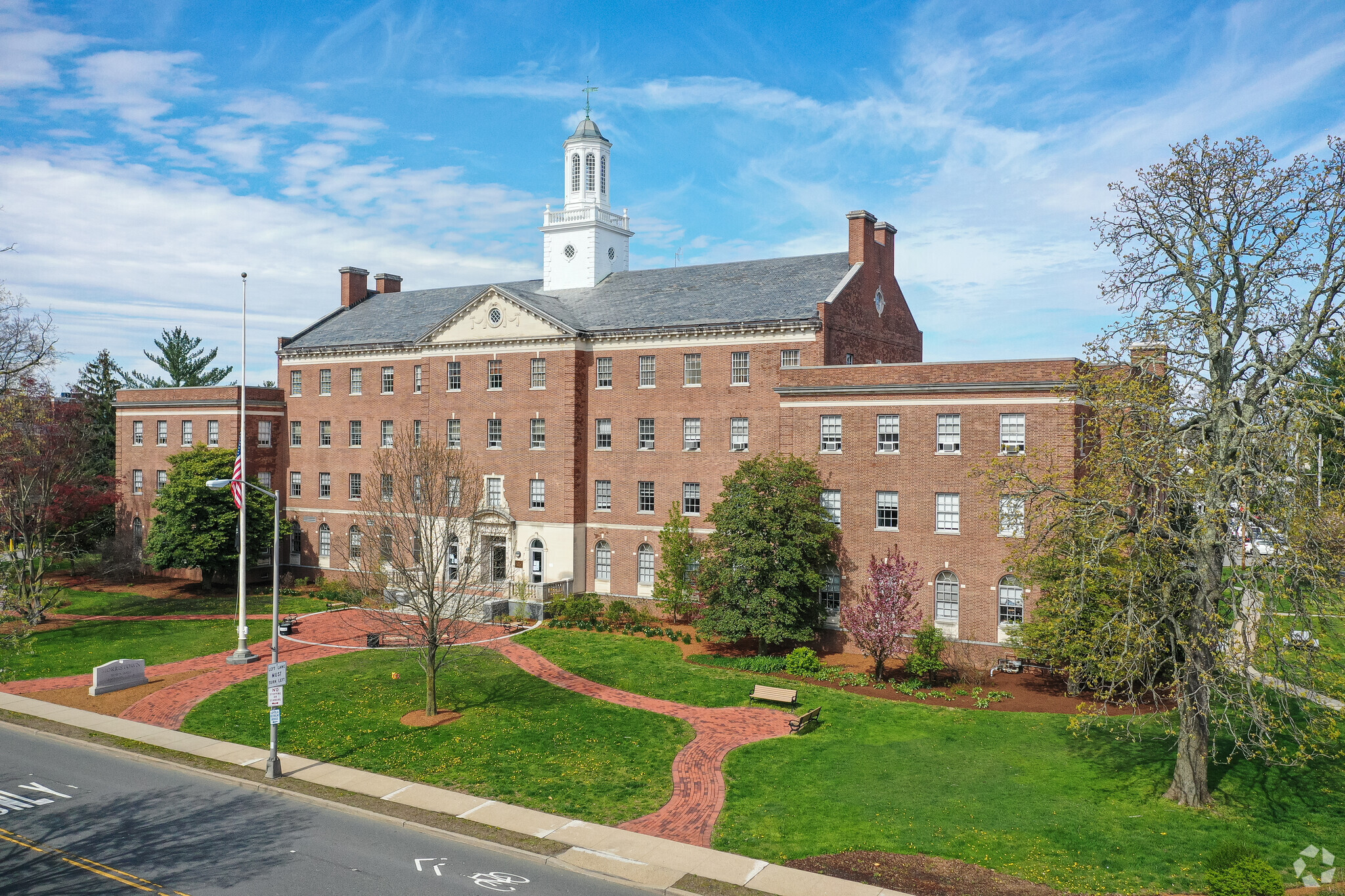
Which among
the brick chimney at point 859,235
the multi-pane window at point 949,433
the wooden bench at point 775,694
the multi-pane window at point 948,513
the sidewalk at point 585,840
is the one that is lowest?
the sidewalk at point 585,840

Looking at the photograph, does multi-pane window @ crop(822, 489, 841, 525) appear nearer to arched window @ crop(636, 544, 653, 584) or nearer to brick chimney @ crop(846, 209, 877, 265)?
arched window @ crop(636, 544, 653, 584)

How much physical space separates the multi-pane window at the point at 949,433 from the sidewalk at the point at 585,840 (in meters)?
20.7

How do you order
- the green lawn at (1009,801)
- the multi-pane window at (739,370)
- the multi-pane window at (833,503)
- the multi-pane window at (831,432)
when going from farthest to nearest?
the multi-pane window at (739,370)
the multi-pane window at (831,432)
the multi-pane window at (833,503)
the green lawn at (1009,801)

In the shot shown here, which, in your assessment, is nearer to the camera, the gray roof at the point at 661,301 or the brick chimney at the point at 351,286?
the gray roof at the point at 661,301

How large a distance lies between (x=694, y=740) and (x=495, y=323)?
88.6 ft

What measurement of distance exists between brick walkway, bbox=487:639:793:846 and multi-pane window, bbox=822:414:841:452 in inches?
486

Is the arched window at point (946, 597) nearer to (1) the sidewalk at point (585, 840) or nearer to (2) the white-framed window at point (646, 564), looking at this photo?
(2) the white-framed window at point (646, 564)

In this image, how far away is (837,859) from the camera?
18.8m

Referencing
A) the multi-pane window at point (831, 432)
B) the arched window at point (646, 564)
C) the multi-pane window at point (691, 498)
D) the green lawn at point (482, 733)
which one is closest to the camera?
the green lawn at point (482, 733)

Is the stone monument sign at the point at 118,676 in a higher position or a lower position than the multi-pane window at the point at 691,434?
lower

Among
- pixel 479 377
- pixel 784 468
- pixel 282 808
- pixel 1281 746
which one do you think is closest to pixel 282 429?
pixel 479 377

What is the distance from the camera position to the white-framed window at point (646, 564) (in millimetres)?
43875

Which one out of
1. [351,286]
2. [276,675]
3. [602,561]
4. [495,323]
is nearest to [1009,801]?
[276,675]

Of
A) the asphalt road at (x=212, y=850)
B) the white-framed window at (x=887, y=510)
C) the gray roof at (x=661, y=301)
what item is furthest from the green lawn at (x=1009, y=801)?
the gray roof at (x=661, y=301)
